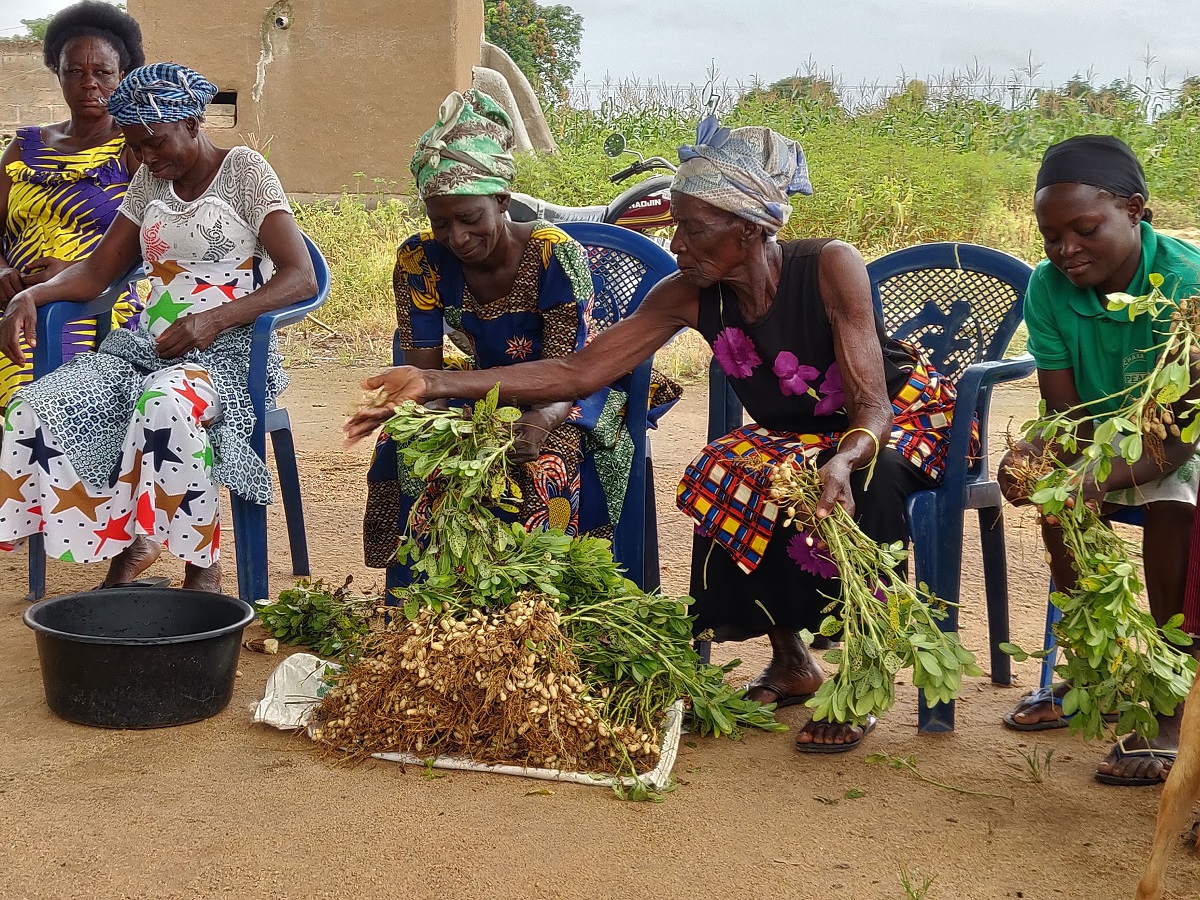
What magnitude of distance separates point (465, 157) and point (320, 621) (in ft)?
4.92

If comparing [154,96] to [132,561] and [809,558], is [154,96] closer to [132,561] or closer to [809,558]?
[132,561]

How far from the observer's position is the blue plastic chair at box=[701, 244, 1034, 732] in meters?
3.26

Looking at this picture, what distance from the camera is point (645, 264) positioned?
13.4 ft

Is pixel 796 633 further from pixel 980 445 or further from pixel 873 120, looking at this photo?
pixel 873 120

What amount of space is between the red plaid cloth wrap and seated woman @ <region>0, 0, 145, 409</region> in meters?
2.48

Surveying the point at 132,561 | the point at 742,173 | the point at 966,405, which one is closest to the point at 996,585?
the point at 966,405

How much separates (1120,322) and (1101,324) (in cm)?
5

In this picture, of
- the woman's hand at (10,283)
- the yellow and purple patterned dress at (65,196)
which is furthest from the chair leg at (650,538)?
the woman's hand at (10,283)

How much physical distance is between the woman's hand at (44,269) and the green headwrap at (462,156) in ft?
5.97

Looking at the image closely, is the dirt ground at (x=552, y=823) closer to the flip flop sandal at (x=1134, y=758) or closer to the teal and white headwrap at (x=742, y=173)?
the flip flop sandal at (x=1134, y=758)

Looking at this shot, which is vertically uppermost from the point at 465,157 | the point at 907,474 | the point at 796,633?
the point at 465,157

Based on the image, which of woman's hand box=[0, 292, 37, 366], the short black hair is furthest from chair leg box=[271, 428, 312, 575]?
the short black hair

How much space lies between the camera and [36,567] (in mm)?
4273

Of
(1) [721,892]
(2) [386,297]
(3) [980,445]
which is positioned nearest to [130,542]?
(1) [721,892]
